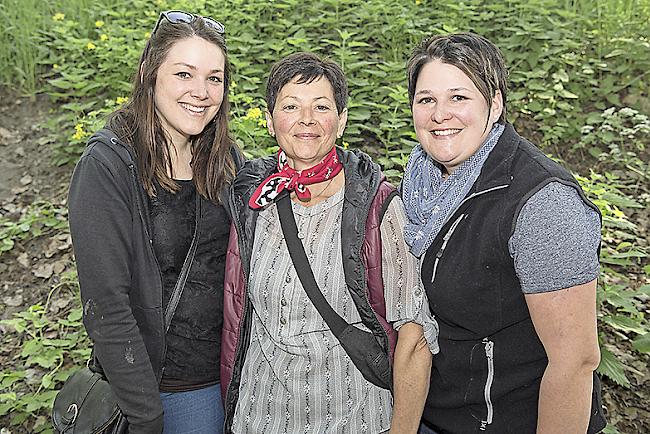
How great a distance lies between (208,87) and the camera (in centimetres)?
250

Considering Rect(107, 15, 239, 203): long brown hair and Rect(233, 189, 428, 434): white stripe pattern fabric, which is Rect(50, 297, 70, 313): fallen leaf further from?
Rect(233, 189, 428, 434): white stripe pattern fabric

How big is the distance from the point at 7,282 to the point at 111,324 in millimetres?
3090

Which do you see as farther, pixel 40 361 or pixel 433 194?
pixel 40 361

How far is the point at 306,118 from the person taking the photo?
2.41 metres

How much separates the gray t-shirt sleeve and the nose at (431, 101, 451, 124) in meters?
0.42

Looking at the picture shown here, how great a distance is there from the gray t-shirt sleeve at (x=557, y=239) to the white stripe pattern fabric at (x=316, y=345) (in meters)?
0.54

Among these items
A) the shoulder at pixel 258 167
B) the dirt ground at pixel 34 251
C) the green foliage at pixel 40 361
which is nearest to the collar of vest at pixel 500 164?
the shoulder at pixel 258 167

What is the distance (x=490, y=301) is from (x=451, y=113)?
2.03ft

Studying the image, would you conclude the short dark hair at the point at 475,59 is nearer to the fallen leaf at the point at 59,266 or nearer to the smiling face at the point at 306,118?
the smiling face at the point at 306,118

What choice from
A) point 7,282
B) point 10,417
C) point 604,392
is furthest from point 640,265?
point 7,282

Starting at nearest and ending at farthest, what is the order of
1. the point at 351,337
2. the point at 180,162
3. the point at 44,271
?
1. the point at 351,337
2. the point at 180,162
3. the point at 44,271

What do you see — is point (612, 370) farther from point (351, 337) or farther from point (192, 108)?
point (192, 108)

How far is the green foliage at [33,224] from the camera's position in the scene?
5.06 metres

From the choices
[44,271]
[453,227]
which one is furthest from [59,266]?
[453,227]
